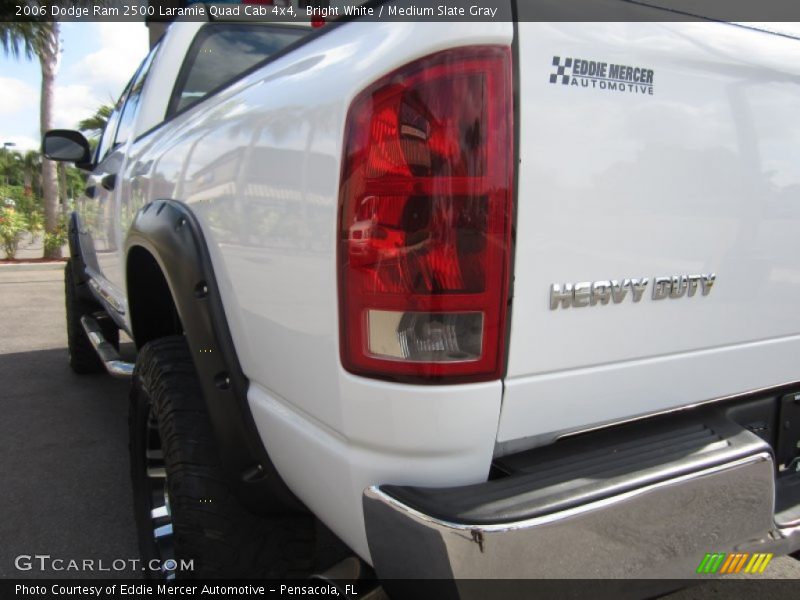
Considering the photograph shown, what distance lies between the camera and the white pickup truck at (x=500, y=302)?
121 centimetres

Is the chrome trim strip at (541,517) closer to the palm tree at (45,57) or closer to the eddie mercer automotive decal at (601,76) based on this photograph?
the eddie mercer automotive decal at (601,76)

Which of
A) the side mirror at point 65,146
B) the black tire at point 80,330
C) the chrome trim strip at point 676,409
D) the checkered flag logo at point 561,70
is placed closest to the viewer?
the checkered flag logo at point 561,70

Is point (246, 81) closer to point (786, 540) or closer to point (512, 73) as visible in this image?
point (512, 73)

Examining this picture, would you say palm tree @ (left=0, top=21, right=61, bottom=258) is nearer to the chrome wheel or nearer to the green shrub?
the green shrub

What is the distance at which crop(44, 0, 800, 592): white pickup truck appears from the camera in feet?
3.97

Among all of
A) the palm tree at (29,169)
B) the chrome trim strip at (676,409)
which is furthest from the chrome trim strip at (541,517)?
the palm tree at (29,169)

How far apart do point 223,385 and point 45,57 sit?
16.8 m

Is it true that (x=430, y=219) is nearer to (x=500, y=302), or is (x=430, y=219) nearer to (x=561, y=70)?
(x=500, y=302)

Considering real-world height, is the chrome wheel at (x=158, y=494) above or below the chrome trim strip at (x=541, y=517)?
below

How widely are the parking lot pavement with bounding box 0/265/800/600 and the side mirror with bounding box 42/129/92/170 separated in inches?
64.0

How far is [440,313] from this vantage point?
4.05 ft

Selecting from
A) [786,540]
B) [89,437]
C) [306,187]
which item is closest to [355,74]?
[306,187]

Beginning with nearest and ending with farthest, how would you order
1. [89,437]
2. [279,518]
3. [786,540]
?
A: 1. [786,540]
2. [279,518]
3. [89,437]

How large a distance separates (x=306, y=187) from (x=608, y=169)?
0.61 meters
